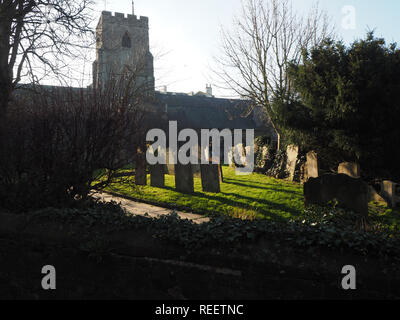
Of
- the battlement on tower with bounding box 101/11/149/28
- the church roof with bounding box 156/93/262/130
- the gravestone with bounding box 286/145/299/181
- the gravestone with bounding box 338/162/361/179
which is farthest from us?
the church roof with bounding box 156/93/262/130

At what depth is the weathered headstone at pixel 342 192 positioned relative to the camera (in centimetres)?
586

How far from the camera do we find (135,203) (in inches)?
333

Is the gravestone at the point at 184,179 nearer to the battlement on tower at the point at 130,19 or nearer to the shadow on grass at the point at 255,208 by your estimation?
the shadow on grass at the point at 255,208

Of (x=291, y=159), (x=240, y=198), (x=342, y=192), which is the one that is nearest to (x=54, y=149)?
(x=240, y=198)

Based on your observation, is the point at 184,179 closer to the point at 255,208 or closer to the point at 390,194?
the point at 255,208

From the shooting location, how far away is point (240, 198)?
8.22 metres

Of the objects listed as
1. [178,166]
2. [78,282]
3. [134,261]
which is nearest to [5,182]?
[78,282]

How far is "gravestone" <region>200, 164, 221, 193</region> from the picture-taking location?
29.8 feet

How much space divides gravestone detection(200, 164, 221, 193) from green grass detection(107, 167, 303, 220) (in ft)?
0.63

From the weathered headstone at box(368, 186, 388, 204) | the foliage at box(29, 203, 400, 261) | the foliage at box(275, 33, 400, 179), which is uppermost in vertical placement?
the foliage at box(275, 33, 400, 179)

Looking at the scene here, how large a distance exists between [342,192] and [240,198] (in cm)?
274

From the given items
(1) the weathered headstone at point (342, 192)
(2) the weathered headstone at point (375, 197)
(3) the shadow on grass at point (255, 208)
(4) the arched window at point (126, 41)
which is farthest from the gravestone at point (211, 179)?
(4) the arched window at point (126, 41)

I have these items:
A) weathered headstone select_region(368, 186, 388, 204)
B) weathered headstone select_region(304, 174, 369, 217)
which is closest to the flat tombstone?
weathered headstone select_region(368, 186, 388, 204)

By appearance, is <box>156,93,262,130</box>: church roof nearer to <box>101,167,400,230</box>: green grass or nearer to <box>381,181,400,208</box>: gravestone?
<box>101,167,400,230</box>: green grass
